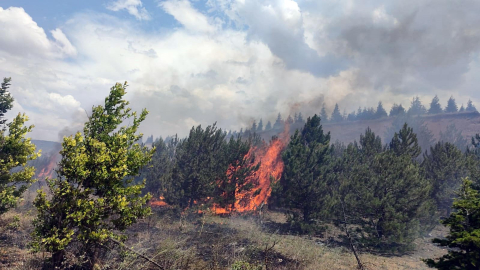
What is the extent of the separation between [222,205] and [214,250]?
15.9 metres

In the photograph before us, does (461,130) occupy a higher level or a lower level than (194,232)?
higher

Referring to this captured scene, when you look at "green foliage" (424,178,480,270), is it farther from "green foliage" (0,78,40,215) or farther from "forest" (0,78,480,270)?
"green foliage" (0,78,40,215)

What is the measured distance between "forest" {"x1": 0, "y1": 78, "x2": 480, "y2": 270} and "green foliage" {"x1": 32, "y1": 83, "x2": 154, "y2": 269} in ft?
0.18

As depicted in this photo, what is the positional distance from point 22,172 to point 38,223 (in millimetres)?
6829

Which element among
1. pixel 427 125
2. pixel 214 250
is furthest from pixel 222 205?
pixel 427 125

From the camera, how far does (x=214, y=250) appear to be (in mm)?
18500

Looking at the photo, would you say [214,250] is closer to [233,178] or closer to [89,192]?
[89,192]

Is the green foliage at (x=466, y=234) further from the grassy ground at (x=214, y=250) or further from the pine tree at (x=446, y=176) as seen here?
the pine tree at (x=446, y=176)

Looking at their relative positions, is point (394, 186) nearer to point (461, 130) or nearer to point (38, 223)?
point (38, 223)

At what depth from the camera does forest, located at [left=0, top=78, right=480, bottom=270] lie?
1013 cm

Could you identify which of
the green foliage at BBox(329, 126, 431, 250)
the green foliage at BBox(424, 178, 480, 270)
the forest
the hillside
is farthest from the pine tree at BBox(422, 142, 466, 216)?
the hillside

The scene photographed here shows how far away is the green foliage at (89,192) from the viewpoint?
385 inches

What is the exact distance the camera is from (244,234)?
26016mm

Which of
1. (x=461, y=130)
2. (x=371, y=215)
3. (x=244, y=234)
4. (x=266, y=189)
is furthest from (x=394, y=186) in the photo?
(x=461, y=130)
